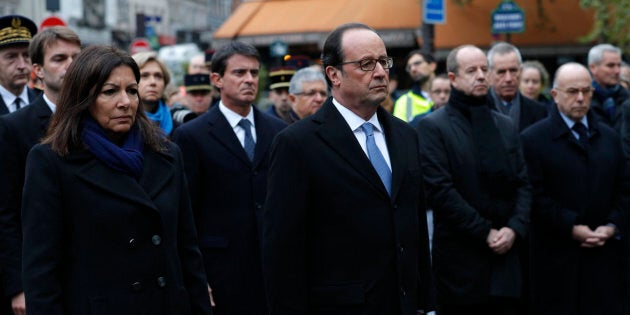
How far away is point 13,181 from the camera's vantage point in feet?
17.0

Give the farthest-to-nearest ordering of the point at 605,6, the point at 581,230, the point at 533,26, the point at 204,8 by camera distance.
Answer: the point at 204,8
the point at 533,26
the point at 605,6
the point at 581,230

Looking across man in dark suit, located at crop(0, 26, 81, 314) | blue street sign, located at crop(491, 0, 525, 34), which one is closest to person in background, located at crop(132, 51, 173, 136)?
man in dark suit, located at crop(0, 26, 81, 314)

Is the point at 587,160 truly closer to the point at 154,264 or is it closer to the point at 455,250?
the point at 455,250

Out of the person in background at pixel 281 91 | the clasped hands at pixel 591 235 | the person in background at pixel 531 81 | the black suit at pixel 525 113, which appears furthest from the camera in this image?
the person in background at pixel 531 81

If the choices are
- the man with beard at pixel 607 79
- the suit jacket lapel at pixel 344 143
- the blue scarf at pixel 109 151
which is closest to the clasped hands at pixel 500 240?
the suit jacket lapel at pixel 344 143

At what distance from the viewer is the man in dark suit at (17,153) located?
5109mm

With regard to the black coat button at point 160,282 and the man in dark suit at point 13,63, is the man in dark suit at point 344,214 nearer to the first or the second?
the black coat button at point 160,282

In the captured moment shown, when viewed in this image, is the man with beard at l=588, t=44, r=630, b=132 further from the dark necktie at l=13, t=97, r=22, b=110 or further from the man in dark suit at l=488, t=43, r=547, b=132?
the dark necktie at l=13, t=97, r=22, b=110

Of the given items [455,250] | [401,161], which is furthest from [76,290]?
[455,250]

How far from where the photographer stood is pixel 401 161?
179 inches

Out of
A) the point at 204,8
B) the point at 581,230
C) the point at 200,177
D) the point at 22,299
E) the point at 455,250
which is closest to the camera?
the point at 22,299

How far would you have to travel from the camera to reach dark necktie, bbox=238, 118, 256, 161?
6.35 m

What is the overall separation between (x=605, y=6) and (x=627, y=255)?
12.5m

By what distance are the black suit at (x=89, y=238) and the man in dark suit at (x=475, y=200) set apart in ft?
9.56
